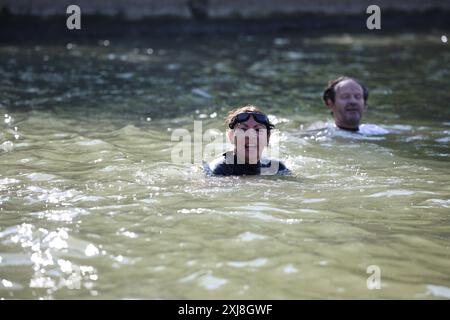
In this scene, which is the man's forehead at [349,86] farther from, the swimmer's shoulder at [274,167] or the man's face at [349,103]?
the swimmer's shoulder at [274,167]

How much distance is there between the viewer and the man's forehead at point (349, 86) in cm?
927

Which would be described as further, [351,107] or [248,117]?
[351,107]

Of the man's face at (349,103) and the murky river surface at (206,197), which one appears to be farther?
the man's face at (349,103)

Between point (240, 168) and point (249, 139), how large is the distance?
33 cm

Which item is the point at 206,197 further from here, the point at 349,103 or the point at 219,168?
the point at 349,103

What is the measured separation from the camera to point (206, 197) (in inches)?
233

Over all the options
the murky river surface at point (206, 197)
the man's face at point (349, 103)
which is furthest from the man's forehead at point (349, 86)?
the murky river surface at point (206, 197)

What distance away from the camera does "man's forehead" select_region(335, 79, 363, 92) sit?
927 centimetres

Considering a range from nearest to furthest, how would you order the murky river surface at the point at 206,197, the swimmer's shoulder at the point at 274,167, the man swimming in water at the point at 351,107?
the murky river surface at the point at 206,197, the swimmer's shoulder at the point at 274,167, the man swimming in water at the point at 351,107

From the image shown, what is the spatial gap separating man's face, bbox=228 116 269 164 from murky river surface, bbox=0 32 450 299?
15.5 inches

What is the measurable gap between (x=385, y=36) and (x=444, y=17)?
446cm

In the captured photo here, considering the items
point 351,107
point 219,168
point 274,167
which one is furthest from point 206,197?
point 351,107

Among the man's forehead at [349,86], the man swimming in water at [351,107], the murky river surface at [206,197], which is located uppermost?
the man's forehead at [349,86]

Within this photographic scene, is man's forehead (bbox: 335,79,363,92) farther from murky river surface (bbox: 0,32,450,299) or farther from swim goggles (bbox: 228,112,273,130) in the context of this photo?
swim goggles (bbox: 228,112,273,130)
